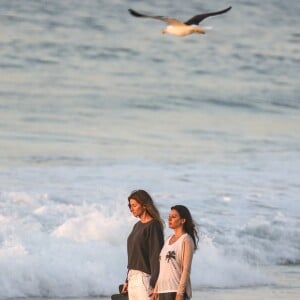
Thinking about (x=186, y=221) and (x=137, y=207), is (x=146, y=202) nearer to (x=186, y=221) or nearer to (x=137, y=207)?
(x=137, y=207)

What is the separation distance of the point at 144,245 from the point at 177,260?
241mm

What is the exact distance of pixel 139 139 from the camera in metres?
22.9

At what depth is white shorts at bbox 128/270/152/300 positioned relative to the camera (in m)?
8.25

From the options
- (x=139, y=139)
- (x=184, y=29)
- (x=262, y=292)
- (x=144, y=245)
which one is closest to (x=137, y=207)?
(x=144, y=245)

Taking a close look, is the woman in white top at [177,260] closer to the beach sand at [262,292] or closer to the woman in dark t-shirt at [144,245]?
the woman in dark t-shirt at [144,245]

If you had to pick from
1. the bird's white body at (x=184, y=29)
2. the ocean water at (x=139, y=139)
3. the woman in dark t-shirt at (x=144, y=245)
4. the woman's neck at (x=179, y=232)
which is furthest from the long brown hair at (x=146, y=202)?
A: the ocean water at (x=139, y=139)

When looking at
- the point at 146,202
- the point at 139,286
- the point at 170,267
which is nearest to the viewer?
the point at 170,267

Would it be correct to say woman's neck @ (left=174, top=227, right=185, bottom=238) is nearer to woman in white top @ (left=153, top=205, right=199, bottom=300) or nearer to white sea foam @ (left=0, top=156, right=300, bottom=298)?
woman in white top @ (left=153, top=205, right=199, bottom=300)

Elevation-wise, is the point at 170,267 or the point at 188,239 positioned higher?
the point at 188,239

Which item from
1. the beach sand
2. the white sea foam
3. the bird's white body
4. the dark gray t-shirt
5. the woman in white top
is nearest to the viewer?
the woman in white top

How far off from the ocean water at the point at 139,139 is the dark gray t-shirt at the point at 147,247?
176 inches

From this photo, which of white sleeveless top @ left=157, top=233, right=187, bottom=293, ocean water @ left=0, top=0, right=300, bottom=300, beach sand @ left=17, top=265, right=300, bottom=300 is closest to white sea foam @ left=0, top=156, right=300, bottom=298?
ocean water @ left=0, top=0, right=300, bottom=300

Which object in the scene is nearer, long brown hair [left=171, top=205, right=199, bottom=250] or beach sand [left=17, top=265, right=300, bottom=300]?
long brown hair [left=171, top=205, right=199, bottom=250]

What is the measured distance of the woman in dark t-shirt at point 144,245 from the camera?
8156 millimetres
